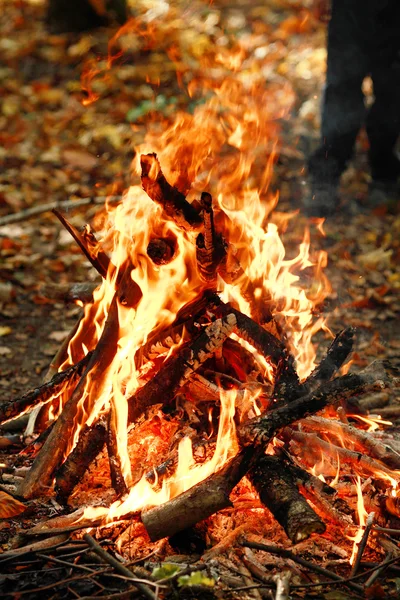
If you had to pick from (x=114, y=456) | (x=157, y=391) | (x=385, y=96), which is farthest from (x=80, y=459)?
(x=385, y=96)

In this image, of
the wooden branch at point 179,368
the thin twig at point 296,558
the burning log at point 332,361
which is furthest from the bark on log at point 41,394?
the thin twig at point 296,558

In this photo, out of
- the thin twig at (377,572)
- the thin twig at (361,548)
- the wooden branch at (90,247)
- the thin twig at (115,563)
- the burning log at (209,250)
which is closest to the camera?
the thin twig at (115,563)

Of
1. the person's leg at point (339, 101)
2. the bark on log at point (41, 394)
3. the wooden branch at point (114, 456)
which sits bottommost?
the wooden branch at point (114, 456)

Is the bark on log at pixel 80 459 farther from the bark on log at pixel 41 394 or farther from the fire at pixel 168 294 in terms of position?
the bark on log at pixel 41 394

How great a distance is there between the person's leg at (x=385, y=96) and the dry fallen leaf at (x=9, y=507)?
5564 millimetres

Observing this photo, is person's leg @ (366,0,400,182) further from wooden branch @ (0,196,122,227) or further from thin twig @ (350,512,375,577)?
thin twig @ (350,512,375,577)

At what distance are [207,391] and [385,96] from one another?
4.76m

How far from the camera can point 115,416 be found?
3.25 metres

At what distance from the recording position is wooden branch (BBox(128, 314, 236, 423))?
330cm

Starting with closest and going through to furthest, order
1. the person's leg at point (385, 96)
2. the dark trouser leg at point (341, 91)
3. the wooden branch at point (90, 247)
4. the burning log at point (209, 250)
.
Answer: the burning log at point (209, 250) < the wooden branch at point (90, 247) < the dark trouser leg at point (341, 91) < the person's leg at point (385, 96)

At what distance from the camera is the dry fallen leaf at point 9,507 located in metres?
3.07

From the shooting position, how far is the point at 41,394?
363 cm

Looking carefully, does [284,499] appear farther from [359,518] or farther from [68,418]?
[68,418]

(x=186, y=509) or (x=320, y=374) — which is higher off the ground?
(x=320, y=374)
